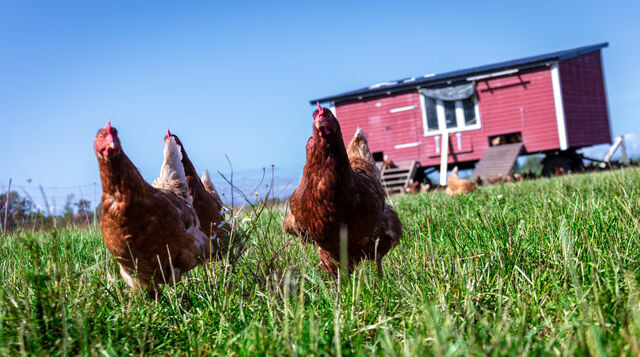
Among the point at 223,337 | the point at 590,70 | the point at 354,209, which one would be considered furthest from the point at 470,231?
the point at 590,70

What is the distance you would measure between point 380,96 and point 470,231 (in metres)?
17.0

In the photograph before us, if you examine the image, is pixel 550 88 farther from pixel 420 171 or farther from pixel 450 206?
pixel 450 206

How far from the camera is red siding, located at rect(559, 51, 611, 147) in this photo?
1675cm

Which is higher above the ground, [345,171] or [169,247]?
[345,171]

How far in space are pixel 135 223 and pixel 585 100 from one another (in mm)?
19706

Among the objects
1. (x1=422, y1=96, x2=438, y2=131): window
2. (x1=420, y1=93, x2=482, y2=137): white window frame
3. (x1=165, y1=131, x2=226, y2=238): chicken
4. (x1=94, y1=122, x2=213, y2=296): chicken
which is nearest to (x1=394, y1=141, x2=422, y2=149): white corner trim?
(x1=420, y1=93, x2=482, y2=137): white window frame

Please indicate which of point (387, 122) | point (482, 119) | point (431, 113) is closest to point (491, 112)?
point (482, 119)

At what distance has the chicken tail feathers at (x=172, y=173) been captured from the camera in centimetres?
314

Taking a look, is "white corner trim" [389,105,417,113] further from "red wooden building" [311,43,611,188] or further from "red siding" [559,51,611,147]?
"red siding" [559,51,611,147]

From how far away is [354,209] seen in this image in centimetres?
254

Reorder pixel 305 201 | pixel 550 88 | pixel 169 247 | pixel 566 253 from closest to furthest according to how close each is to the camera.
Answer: pixel 566 253
pixel 169 247
pixel 305 201
pixel 550 88

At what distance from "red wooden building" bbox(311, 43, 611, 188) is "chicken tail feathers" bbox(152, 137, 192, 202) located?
13.8 metres

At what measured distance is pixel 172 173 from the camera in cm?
329

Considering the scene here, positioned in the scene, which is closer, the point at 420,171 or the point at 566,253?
the point at 566,253
